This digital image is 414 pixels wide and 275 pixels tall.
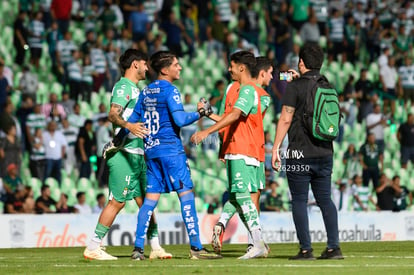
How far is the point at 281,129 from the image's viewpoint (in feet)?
35.7

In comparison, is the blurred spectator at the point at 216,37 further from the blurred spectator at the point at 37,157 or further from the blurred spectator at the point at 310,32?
the blurred spectator at the point at 37,157

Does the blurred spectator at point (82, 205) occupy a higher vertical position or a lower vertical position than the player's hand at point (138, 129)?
lower

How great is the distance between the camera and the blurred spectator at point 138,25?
25878 millimetres

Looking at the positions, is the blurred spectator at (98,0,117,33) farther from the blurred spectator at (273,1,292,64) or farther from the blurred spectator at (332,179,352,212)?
the blurred spectator at (332,179,352,212)

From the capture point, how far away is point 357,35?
29.6m

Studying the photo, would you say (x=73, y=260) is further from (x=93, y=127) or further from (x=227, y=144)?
(x=93, y=127)

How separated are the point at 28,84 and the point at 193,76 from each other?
5.02 meters

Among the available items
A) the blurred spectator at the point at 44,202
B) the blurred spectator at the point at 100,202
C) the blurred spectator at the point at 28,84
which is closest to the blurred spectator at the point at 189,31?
the blurred spectator at the point at 28,84

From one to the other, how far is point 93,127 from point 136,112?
11.0m

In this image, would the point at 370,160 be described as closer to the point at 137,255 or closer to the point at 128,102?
the point at 128,102

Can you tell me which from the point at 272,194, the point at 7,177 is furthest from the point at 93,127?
the point at 272,194

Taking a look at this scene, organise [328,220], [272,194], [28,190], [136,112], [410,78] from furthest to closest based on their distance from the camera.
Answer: [410,78]
[272,194]
[28,190]
[136,112]
[328,220]

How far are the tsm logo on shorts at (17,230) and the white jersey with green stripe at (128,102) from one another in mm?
6994

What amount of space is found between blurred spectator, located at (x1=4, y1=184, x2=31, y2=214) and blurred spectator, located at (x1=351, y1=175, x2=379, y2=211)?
7.80m
